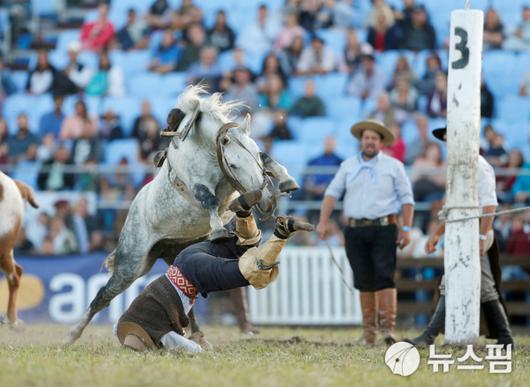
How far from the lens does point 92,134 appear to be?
61.9ft

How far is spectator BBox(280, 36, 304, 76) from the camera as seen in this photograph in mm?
19750

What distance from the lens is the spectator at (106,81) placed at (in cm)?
2044

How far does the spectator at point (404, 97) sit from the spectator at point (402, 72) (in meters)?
0.17

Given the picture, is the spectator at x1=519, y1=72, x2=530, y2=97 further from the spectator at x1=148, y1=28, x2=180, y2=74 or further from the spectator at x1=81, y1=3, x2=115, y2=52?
the spectator at x1=81, y1=3, x2=115, y2=52

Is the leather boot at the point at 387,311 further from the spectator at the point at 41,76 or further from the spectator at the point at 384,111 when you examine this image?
the spectator at the point at 41,76

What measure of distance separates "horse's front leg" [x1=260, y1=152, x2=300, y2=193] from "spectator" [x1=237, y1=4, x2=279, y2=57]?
36.9 ft

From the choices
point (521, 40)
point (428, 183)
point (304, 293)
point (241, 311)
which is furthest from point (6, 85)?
point (241, 311)

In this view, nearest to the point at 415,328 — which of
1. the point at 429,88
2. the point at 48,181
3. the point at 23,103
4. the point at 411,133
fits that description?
the point at 411,133

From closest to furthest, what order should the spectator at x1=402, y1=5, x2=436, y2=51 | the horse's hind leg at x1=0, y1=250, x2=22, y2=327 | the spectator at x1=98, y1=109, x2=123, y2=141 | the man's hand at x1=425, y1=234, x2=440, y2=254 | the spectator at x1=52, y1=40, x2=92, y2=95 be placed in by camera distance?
the man's hand at x1=425, y1=234, x2=440, y2=254 → the horse's hind leg at x1=0, y1=250, x2=22, y2=327 → the spectator at x1=98, y1=109, x2=123, y2=141 → the spectator at x1=402, y1=5, x2=436, y2=51 → the spectator at x1=52, y1=40, x2=92, y2=95

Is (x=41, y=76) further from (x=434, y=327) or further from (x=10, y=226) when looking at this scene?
(x=434, y=327)

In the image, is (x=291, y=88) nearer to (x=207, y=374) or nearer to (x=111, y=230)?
(x=111, y=230)

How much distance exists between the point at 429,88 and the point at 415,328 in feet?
16.8

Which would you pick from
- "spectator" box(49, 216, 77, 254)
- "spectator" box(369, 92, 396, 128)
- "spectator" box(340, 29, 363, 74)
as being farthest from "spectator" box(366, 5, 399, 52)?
"spectator" box(49, 216, 77, 254)

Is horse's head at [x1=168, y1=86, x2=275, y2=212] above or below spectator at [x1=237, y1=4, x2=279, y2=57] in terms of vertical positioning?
below
